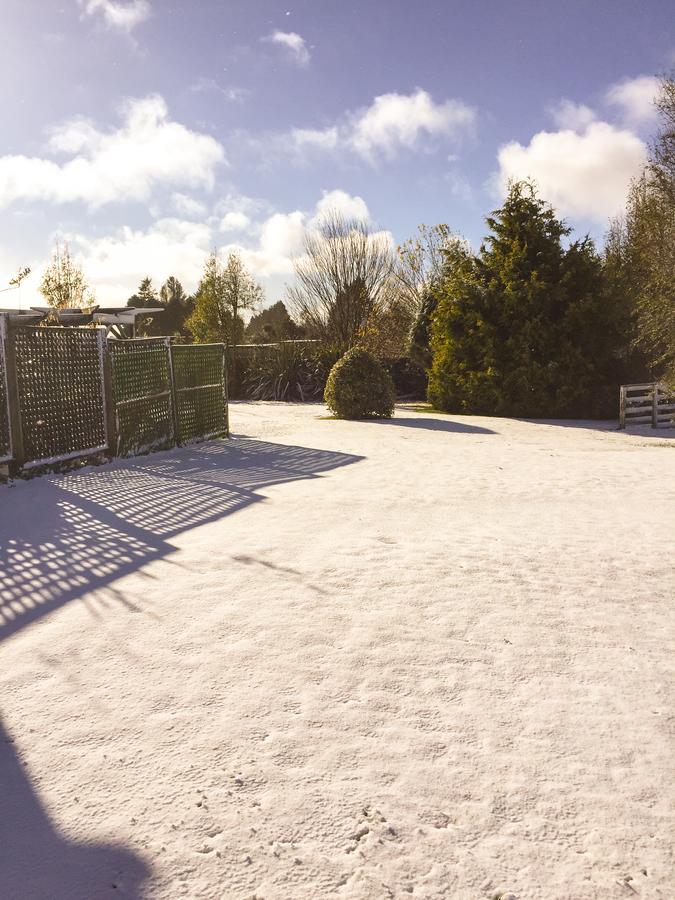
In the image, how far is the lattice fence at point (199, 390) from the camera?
470 inches

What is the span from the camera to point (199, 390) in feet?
41.1

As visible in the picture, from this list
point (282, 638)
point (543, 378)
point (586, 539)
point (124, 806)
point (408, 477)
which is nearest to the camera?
point (124, 806)

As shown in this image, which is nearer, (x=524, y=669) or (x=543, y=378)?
(x=524, y=669)

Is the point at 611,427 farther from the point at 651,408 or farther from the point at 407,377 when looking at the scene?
the point at 407,377

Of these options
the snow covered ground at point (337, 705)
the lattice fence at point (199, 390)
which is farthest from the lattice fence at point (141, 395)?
the snow covered ground at point (337, 705)

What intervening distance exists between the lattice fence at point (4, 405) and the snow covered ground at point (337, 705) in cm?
177

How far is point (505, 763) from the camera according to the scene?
2605 mm

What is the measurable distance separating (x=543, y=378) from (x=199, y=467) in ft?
35.1

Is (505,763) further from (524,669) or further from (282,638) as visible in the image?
(282,638)

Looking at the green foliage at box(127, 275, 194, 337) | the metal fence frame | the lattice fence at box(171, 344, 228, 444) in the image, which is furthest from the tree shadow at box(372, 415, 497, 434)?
the green foliage at box(127, 275, 194, 337)

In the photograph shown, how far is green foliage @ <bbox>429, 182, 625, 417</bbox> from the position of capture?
17.4m

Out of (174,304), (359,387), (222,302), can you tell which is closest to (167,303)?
(174,304)

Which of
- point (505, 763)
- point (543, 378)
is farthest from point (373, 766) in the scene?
point (543, 378)

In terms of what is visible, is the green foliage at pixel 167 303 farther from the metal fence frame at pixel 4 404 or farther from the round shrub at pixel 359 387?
the metal fence frame at pixel 4 404
